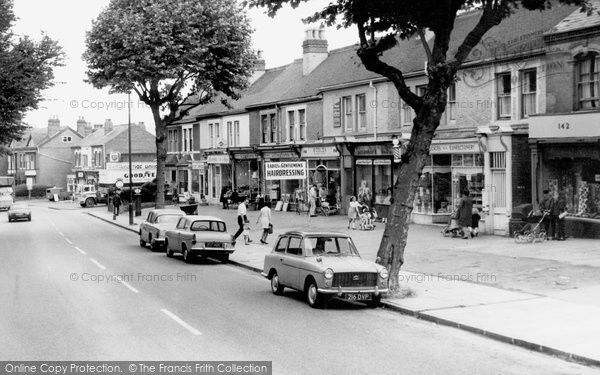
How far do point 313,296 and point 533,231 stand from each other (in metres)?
11.8

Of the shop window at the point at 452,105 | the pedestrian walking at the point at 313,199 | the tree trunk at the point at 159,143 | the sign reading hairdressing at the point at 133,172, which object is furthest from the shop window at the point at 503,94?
the sign reading hairdressing at the point at 133,172

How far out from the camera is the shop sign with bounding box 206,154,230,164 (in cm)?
5225

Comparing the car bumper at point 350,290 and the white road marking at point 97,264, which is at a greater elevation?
the car bumper at point 350,290

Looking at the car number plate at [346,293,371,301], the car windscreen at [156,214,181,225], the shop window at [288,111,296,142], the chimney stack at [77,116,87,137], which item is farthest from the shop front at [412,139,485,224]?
the chimney stack at [77,116,87,137]

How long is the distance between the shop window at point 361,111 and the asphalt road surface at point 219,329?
17.3 meters

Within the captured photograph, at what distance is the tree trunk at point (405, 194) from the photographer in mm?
15609

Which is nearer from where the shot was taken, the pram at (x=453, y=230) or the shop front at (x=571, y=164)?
the shop front at (x=571, y=164)

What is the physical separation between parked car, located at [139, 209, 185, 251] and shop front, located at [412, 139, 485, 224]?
427 inches

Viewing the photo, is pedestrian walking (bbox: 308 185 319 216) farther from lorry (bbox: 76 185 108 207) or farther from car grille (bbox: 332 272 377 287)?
lorry (bbox: 76 185 108 207)

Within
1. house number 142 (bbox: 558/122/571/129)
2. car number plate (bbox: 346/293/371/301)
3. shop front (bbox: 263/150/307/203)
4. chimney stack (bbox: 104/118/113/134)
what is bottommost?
car number plate (bbox: 346/293/371/301)

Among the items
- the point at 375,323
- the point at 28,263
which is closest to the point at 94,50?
the point at 28,263

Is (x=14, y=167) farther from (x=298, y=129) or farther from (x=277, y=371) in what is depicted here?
(x=277, y=371)

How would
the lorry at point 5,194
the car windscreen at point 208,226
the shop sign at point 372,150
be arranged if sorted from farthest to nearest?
the lorry at point 5,194, the shop sign at point 372,150, the car windscreen at point 208,226

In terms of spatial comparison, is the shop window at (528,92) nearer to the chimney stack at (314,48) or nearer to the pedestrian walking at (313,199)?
the pedestrian walking at (313,199)
